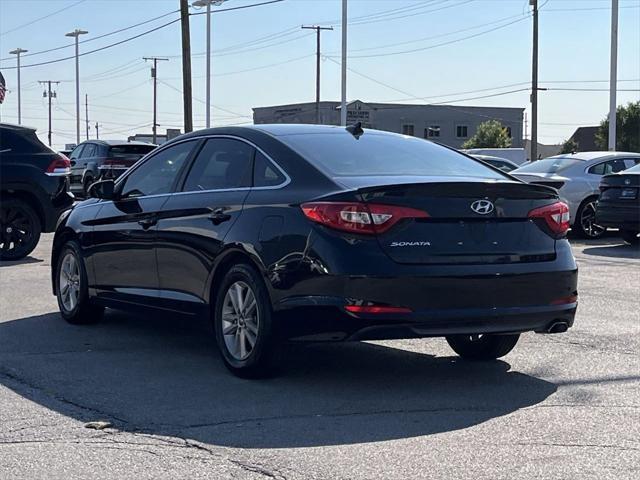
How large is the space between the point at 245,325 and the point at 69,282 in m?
3.02

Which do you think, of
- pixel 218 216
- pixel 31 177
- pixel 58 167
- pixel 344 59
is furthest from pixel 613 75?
pixel 218 216

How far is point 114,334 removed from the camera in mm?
8328

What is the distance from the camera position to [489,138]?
88812mm

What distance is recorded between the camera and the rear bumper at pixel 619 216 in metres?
15.6

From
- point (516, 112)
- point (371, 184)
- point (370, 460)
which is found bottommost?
point (370, 460)

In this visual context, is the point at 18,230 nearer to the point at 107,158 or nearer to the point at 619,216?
the point at 619,216

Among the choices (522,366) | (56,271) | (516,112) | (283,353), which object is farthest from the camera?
(516,112)

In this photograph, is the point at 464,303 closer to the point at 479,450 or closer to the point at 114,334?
the point at 479,450

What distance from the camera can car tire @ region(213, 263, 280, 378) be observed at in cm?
620

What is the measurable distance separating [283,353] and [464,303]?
1.18m

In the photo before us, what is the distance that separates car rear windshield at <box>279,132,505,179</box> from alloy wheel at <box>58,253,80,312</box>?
2.88 metres

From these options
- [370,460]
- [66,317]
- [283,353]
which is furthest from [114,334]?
[370,460]

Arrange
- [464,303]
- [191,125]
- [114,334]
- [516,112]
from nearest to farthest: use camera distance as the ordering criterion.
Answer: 1. [464,303]
2. [114,334]
3. [191,125]
4. [516,112]

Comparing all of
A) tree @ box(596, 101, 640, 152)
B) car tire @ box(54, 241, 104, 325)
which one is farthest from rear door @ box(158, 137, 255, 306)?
tree @ box(596, 101, 640, 152)
